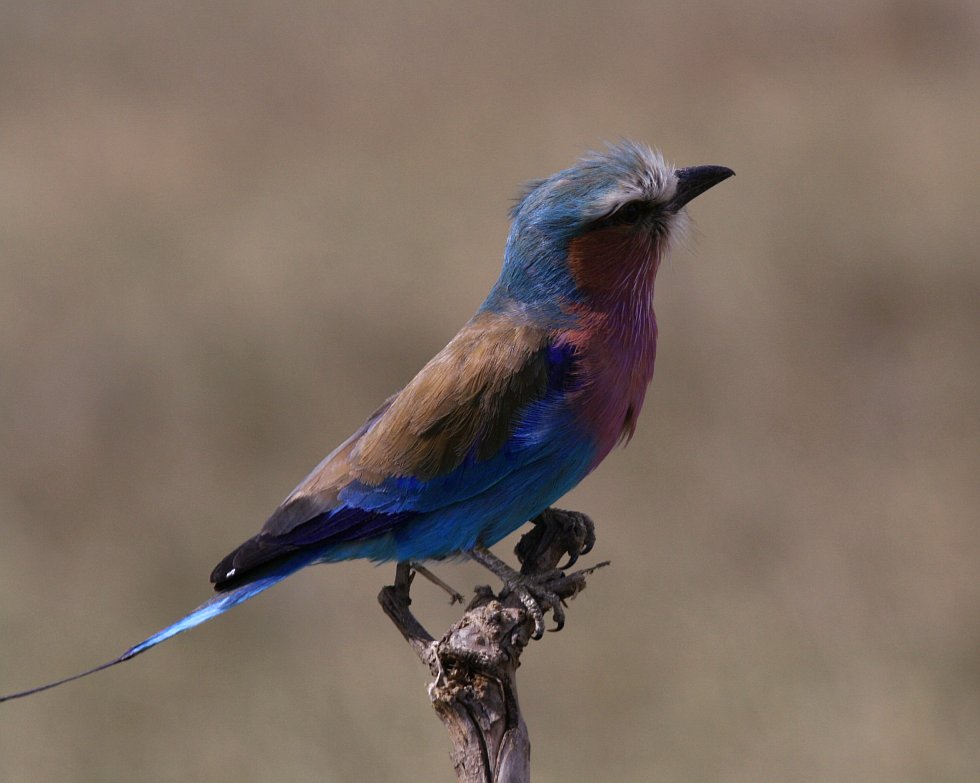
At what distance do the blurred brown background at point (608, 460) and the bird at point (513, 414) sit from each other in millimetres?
2818

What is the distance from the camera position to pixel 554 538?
403cm

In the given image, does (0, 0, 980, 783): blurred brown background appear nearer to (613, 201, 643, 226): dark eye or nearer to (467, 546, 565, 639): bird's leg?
(467, 546, 565, 639): bird's leg

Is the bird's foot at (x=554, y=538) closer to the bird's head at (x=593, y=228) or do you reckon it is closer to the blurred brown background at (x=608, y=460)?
the bird's head at (x=593, y=228)

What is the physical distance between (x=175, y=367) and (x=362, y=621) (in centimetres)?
225

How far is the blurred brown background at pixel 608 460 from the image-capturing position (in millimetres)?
6711

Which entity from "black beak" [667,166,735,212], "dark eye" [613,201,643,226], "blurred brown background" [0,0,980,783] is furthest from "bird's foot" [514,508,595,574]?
"blurred brown background" [0,0,980,783]

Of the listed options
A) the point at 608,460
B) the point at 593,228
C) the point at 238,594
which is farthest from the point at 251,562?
the point at 608,460

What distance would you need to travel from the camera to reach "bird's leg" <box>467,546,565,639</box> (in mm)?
3530

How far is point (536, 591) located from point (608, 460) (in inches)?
177

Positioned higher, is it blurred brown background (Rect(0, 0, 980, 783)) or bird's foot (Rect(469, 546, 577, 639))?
blurred brown background (Rect(0, 0, 980, 783))

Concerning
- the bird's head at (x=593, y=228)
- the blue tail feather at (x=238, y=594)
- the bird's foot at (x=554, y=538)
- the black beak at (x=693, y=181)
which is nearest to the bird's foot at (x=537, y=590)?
the bird's foot at (x=554, y=538)

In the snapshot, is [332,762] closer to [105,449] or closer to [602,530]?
[602,530]

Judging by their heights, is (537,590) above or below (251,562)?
below

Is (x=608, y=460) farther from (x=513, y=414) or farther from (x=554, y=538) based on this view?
(x=513, y=414)
